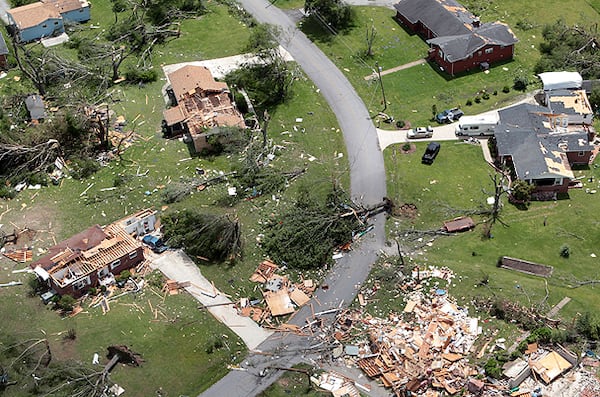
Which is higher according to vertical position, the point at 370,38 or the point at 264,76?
the point at 264,76

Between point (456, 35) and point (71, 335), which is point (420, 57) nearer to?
point (456, 35)

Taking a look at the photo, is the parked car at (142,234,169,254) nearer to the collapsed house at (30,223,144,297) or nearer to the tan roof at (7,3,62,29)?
the collapsed house at (30,223,144,297)

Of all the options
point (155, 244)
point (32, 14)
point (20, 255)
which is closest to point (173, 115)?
point (155, 244)

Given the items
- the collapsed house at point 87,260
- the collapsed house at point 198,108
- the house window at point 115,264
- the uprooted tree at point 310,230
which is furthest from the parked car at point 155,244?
the collapsed house at point 198,108

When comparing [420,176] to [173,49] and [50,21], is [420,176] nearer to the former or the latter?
[173,49]

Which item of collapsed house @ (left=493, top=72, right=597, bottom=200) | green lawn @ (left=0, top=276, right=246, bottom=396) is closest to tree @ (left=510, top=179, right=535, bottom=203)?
collapsed house @ (left=493, top=72, right=597, bottom=200)
